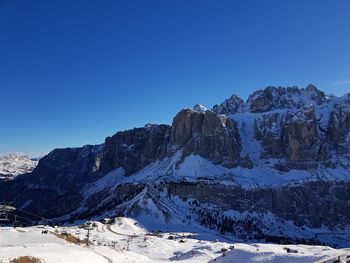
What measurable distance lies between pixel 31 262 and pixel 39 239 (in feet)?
78.7

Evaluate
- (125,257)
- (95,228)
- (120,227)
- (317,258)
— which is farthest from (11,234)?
(120,227)

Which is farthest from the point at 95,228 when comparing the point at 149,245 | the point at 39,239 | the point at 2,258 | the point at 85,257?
the point at 2,258

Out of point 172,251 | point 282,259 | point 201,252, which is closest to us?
point 282,259

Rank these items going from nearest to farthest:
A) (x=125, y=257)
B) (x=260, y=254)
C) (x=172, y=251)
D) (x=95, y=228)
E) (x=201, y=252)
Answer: (x=260, y=254) < (x=125, y=257) < (x=201, y=252) < (x=172, y=251) < (x=95, y=228)

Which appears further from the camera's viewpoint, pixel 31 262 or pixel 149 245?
pixel 149 245

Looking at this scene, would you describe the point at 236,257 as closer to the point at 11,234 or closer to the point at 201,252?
the point at 201,252

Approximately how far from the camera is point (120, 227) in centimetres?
18950

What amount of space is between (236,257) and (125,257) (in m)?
22.0

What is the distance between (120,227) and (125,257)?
110897mm

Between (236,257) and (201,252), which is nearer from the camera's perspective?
(236,257)

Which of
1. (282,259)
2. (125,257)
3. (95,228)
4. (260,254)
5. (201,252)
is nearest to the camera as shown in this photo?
(282,259)

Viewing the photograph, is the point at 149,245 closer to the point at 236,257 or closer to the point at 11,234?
the point at 11,234

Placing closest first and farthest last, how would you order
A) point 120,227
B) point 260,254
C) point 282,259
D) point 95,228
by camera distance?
point 282,259
point 260,254
point 95,228
point 120,227

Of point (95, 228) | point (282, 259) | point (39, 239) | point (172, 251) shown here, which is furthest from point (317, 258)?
point (95, 228)
